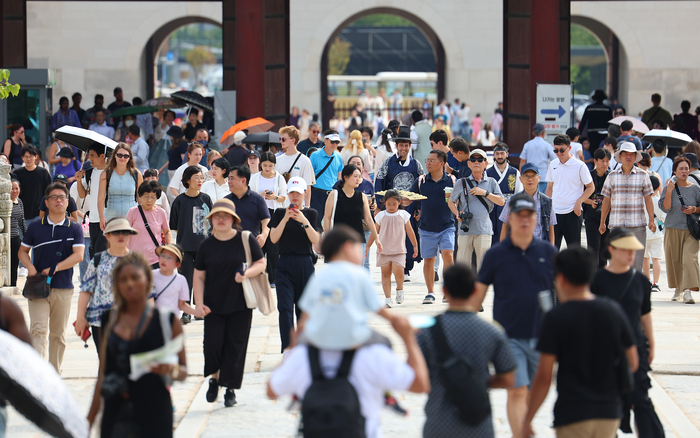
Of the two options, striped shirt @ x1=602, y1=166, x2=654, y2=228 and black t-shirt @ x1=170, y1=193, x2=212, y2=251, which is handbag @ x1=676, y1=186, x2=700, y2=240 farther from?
black t-shirt @ x1=170, y1=193, x2=212, y2=251

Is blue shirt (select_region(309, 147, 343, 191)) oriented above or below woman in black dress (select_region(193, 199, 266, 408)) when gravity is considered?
above

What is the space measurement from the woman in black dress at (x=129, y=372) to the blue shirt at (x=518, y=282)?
1950 mm

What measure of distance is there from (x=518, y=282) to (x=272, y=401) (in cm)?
235

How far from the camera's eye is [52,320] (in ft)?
25.3

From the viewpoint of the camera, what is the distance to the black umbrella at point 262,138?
45.9 ft

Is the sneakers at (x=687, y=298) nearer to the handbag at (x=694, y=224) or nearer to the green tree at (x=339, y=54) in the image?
the handbag at (x=694, y=224)

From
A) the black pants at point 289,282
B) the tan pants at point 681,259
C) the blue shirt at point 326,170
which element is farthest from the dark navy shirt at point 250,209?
the tan pants at point 681,259

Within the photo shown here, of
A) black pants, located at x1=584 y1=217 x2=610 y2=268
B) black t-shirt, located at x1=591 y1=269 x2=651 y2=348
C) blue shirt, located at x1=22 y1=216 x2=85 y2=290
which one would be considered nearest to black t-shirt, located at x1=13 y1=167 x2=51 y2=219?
blue shirt, located at x1=22 y1=216 x2=85 y2=290

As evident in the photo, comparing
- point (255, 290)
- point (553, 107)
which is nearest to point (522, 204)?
point (255, 290)

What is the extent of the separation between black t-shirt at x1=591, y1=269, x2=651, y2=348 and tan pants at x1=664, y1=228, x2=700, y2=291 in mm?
5479

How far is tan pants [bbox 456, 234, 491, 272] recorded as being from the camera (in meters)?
10.4

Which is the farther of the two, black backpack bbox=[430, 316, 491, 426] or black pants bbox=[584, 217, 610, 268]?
black pants bbox=[584, 217, 610, 268]

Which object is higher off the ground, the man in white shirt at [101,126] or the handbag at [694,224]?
the man in white shirt at [101,126]

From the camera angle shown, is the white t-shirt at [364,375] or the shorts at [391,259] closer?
the white t-shirt at [364,375]
